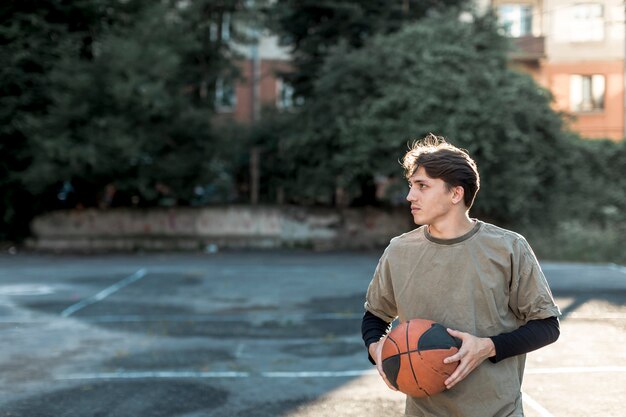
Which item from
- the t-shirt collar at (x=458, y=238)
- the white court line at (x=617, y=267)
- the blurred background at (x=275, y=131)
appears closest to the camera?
the t-shirt collar at (x=458, y=238)

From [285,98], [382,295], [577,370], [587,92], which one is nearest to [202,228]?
[285,98]

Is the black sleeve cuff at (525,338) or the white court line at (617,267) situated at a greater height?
the black sleeve cuff at (525,338)

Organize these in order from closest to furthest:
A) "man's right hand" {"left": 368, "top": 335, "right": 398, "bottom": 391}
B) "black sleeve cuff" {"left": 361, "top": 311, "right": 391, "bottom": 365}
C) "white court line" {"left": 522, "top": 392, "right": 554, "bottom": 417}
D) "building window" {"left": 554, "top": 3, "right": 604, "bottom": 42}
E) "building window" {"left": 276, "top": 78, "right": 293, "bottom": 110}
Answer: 1. "man's right hand" {"left": 368, "top": 335, "right": 398, "bottom": 391}
2. "black sleeve cuff" {"left": 361, "top": 311, "right": 391, "bottom": 365}
3. "white court line" {"left": 522, "top": 392, "right": 554, "bottom": 417}
4. "building window" {"left": 276, "top": 78, "right": 293, "bottom": 110}
5. "building window" {"left": 554, "top": 3, "right": 604, "bottom": 42}

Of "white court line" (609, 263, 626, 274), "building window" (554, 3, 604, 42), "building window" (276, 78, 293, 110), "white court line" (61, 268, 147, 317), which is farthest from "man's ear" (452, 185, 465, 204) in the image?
"building window" (554, 3, 604, 42)

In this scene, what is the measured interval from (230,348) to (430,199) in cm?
589

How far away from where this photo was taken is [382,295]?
10.4 ft

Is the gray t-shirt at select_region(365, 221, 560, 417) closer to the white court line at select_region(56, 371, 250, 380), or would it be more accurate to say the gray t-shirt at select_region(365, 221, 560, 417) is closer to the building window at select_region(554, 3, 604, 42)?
the white court line at select_region(56, 371, 250, 380)

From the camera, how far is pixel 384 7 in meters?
22.0

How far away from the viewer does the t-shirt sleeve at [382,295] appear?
10.2 feet

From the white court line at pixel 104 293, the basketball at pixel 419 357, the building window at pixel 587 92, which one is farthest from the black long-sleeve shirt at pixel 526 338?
the building window at pixel 587 92

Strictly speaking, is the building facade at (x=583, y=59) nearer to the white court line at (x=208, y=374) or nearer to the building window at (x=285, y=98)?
the building window at (x=285, y=98)

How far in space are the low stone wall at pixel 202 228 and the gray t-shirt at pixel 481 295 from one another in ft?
62.7

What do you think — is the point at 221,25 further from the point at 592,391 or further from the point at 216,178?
the point at 592,391

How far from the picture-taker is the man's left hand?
2.76m
